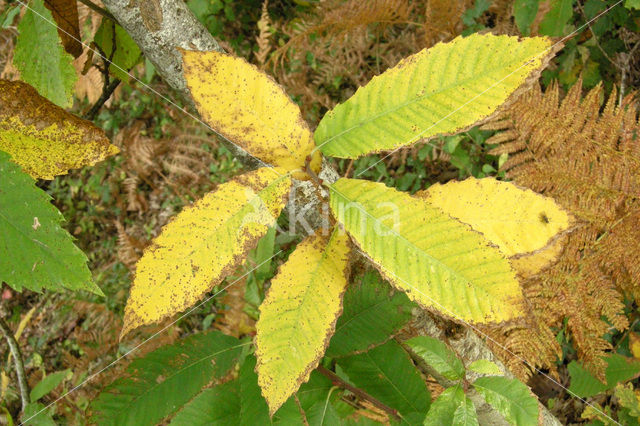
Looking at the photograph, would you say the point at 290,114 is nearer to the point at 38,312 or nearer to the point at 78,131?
the point at 78,131

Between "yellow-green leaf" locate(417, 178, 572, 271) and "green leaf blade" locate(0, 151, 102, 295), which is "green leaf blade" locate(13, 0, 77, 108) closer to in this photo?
"green leaf blade" locate(0, 151, 102, 295)

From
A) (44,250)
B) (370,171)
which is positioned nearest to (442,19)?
(370,171)

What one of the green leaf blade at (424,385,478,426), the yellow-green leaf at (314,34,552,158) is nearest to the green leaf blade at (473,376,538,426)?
the green leaf blade at (424,385,478,426)

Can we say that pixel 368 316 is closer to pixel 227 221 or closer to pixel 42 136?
pixel 227 221

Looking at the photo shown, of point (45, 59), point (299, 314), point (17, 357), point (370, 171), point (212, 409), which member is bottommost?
point (17, 357)

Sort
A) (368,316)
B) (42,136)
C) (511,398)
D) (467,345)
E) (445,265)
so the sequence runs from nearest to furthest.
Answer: (445,265), (42,136), (511,398), (467,345), (368,316)

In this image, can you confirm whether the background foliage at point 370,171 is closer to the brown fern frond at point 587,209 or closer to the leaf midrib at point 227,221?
the brown fern frond at point 587,209
